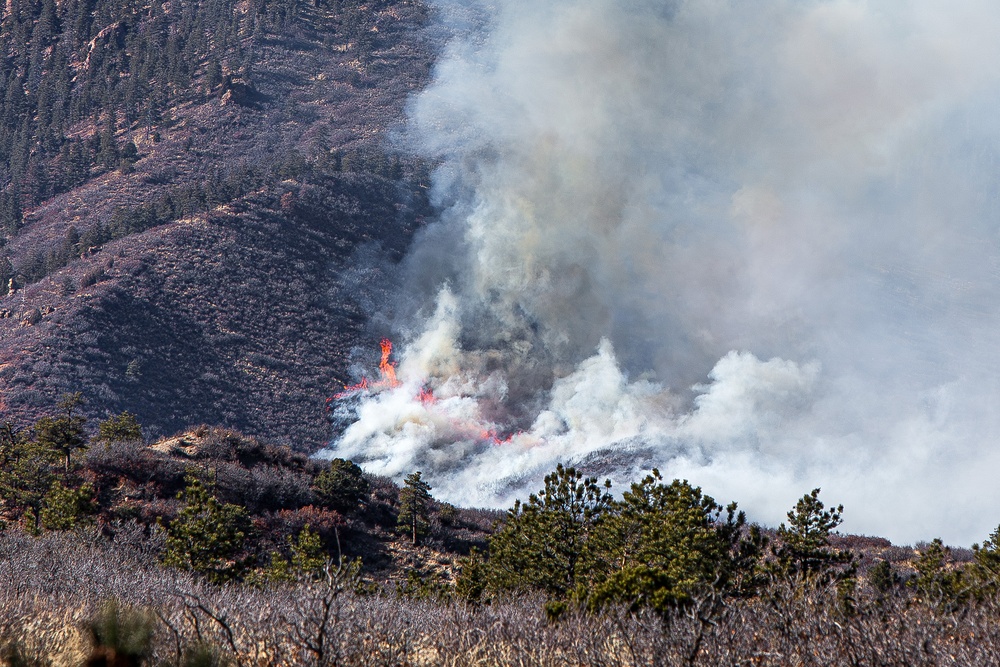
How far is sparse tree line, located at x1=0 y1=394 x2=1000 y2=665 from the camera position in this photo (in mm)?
19062

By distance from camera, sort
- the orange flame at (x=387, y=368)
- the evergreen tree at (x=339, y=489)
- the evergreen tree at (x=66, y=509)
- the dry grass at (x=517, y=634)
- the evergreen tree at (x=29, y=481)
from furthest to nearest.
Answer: the orange flame at (x=387, y=368), the evergreen tree at (x=339, y=489), the evergreen tree at (x=29, y=481), the evergreen tree at (x=66, y=509), the dry grass at (x=517, y=634)

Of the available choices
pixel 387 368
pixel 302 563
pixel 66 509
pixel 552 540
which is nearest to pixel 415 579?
pixel 302 563

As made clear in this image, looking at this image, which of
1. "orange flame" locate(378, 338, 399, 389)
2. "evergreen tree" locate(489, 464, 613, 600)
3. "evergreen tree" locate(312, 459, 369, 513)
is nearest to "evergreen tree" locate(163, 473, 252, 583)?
"evergreen tree" locate(489, 464, 613, 600)

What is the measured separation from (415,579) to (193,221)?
94.6 metres

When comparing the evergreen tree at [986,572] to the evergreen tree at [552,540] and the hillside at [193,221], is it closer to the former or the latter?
the evergreen tree at [552,540]

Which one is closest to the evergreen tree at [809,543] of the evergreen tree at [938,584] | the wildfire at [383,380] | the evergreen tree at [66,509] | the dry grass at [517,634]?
the evergreen tree at [938,584]

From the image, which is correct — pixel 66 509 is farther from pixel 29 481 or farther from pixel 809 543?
pixel 809 543

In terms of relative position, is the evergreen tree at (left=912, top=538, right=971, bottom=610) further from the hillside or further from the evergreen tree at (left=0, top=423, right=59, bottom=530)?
the hillside

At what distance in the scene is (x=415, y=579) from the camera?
45219 millimetres

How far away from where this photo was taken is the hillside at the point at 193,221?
104m

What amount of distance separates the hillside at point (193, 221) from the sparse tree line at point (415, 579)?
3503 centimetres

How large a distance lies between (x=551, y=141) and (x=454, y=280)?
1589 inches

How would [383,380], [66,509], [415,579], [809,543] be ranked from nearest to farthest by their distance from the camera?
1. [809,543]
2. [66,509]
3. [415,579]
4. [383,380]

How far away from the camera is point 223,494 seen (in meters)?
56.6
